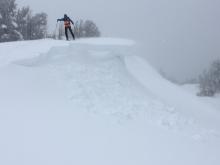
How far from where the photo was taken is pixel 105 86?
42.3 ft

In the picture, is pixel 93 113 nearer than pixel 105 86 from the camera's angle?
Yes

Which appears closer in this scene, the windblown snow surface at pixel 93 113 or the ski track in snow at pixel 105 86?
the windblown snow surface at pixel 93 113

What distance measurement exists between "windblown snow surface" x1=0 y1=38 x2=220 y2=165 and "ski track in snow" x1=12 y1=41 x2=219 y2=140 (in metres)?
0.03

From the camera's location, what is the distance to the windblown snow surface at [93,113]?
9047mm

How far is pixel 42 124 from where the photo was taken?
9.88 metres

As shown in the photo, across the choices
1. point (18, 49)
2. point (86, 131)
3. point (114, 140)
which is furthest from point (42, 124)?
point (18, 49)

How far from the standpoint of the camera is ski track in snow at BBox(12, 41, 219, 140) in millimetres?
11445

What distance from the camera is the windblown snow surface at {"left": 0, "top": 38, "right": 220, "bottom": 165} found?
29.7 feet

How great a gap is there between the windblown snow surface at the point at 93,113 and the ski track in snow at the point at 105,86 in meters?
0.03

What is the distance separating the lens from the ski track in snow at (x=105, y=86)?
11.4 m

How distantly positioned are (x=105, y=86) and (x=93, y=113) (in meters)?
1.96

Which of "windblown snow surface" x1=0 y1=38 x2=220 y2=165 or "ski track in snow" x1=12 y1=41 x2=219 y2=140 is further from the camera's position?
"ski track in snow" x1=12 y1=41 x2=219 y2=140

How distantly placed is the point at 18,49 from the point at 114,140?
6.52 meters

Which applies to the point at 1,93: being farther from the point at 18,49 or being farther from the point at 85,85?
the point at 18,49
